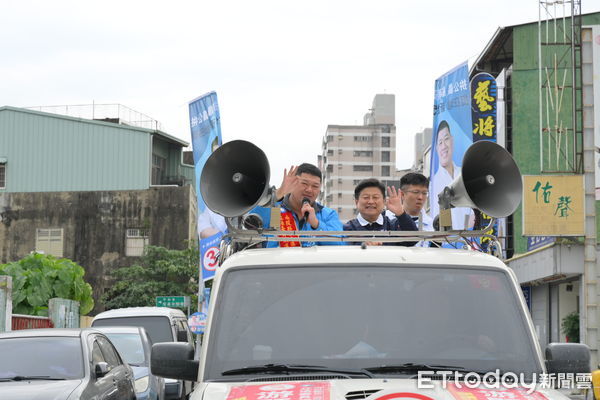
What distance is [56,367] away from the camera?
9.70 metres

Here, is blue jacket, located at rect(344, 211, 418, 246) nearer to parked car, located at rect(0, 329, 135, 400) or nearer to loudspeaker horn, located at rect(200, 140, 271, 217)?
loudspeaker horn, located at rect(200, 140, 271, 217)

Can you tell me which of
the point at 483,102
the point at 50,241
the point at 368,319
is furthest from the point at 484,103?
the point at 50,241

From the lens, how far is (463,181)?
618 centimetres

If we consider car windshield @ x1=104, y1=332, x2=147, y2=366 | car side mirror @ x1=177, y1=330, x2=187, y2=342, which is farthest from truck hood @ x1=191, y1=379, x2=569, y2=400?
car side mirror @ x1=177, y1=330, x2=187, y2=342

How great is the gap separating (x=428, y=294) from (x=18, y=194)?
155ft

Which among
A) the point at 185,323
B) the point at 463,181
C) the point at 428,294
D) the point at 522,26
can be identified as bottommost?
the point at 185,323

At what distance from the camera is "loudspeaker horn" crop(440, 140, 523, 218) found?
20.1 feet

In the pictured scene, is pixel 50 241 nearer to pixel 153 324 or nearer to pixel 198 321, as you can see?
pixel 198 321

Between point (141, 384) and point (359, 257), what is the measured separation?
339 inches

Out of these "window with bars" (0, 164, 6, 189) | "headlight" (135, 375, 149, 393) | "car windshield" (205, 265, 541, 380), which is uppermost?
"window with bars" (0, 164, 6, 189)

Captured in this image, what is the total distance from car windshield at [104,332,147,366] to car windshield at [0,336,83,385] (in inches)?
146

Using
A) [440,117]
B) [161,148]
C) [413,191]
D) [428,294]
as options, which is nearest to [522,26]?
[161,148]

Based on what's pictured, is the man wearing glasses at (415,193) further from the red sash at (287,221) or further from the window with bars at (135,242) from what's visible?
the window with bars at (135,242)

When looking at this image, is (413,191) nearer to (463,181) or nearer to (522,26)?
(463,181)
